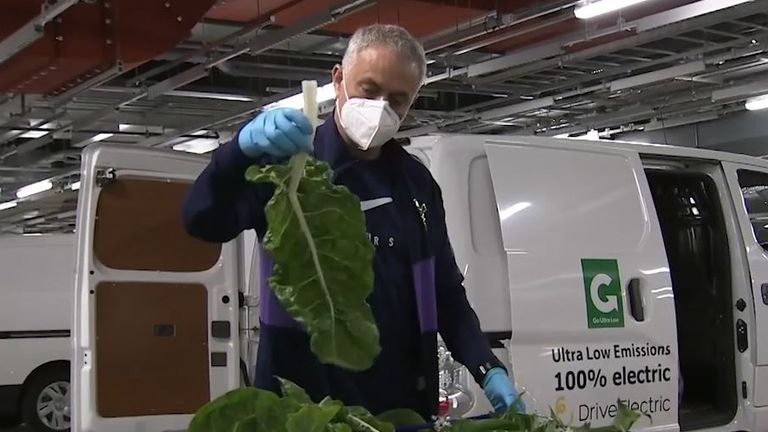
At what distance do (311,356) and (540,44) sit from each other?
24.2ft

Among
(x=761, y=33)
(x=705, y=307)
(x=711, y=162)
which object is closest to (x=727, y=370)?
(x=705, y=307)

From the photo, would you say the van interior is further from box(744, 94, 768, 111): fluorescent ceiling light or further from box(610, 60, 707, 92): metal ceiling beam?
box(744, 94, 768, 111): fluorescent ceiling light

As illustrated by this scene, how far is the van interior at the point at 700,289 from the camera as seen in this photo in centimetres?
524

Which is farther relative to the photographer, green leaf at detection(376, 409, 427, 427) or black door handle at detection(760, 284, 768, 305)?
black door handle at detection(760, 284, 768, 305)

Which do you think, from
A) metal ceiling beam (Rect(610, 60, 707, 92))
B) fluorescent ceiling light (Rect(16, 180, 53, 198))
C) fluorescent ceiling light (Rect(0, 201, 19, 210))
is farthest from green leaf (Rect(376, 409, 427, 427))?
fluorescent ceiling light (Rect(0, 201, 19, 210))

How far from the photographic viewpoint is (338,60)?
376 inches

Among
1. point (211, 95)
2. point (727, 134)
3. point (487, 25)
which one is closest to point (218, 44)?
point (211, 95)

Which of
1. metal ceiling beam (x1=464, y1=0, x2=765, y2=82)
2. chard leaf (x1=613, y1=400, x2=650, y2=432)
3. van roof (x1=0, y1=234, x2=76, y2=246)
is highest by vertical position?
metal ceiling beam (x1=464, y1=0, x2=765, y2=82)

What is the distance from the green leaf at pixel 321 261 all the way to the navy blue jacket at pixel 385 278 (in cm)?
26

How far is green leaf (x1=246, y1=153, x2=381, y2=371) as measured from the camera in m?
1.59

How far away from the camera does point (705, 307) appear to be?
5.48 metres

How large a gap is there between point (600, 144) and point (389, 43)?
8.98 ft

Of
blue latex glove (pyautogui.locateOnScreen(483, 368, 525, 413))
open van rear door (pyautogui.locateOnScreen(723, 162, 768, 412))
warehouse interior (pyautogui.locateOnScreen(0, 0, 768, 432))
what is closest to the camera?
blue latex glove (pyautogui.locateOnScreen(483, 368, 525, 413))

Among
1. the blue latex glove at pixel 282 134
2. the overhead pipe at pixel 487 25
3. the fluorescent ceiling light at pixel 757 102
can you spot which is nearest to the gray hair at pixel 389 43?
the blue latex glove at pixel 282 134
